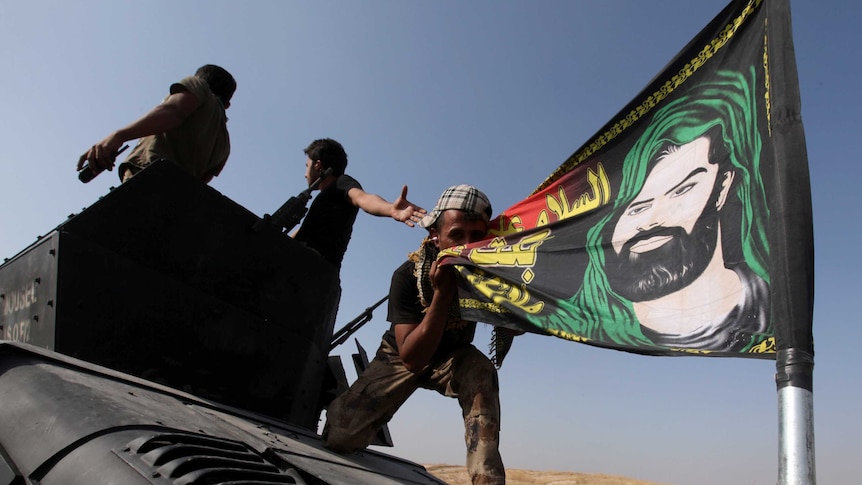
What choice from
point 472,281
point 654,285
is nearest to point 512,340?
point 472,281

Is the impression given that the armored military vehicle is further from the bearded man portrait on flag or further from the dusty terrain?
the dusty terrain

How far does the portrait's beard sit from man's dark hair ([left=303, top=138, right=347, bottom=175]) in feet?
7.43

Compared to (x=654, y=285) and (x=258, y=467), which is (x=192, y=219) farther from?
(x=654, y=285)

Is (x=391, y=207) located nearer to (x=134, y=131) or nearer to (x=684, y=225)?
(x=134, y=131)

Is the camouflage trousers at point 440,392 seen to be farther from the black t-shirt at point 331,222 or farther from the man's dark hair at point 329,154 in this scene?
the man's dark hair at point 329,154

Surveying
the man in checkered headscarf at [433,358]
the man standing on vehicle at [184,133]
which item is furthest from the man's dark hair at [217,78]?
the man in checkered headscarf at [433,358]

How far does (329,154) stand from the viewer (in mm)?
4621

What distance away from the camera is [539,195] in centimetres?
381

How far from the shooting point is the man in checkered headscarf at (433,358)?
10.5ft

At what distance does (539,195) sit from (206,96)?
6.55ft

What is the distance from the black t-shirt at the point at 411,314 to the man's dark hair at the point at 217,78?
1.72 m

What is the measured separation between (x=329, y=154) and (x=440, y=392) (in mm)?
1889

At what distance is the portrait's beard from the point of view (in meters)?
2.58

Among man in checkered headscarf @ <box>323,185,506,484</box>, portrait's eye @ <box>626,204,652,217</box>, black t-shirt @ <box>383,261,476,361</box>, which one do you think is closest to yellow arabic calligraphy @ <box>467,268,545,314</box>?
man in checkered headscarf @ <box>323,185,506,484</box>
